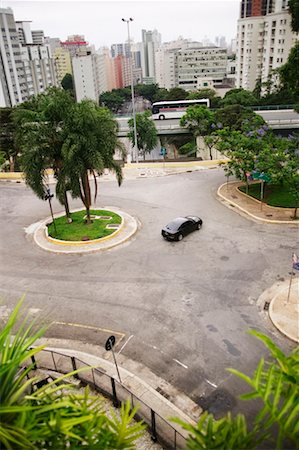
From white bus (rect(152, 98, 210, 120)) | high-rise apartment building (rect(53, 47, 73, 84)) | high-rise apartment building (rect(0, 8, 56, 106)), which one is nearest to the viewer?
white bus (rect(152, 98, 210, 120))

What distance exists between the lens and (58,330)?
45.4 ft

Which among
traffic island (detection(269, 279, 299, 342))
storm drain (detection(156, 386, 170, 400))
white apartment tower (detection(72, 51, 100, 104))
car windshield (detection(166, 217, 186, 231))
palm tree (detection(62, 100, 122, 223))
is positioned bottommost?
storm drain (detection(156, 386, 170, 400))

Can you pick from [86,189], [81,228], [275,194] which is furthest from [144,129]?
[81,228]

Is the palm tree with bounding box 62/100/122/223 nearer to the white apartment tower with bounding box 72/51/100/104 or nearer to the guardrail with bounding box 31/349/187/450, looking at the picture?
the guardrail with bounding box 31/349/187/450

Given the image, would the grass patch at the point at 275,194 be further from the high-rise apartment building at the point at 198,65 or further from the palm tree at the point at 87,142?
the high-rise apartment building at the point at 198,65

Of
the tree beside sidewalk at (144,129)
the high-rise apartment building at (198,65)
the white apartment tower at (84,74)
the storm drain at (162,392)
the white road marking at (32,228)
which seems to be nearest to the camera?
the storm drain at (162,392)

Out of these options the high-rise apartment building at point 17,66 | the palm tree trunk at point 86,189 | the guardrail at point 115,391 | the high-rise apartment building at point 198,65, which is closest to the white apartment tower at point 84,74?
the high-rise apartment building at point 17,66

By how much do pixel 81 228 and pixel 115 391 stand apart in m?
13.2

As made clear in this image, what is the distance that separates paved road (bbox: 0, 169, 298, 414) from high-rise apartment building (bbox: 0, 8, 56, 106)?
79.7 meters

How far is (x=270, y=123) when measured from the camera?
5053 centimetres

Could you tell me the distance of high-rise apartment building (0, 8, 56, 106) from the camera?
86.9 meters

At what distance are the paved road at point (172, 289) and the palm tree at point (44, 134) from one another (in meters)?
4.44

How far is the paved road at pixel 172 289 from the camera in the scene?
1203 cm

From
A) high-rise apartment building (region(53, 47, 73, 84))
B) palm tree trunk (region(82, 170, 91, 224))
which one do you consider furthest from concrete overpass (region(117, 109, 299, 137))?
high-rise apartment building (region(53, 47, 73, 84))
